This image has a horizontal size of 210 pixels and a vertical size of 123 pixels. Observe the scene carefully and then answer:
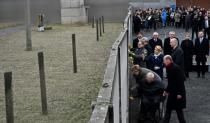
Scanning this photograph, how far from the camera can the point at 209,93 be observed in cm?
1423

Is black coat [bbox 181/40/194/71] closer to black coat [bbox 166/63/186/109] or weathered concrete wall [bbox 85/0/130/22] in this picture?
black coat [bbox 166/63/186/109]

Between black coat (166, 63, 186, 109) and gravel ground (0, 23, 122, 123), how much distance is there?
1.59 meters

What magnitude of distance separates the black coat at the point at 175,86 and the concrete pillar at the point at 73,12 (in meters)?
29.6

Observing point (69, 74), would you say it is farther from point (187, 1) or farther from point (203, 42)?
point (187, 1)

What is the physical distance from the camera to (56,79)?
1322 centimetres

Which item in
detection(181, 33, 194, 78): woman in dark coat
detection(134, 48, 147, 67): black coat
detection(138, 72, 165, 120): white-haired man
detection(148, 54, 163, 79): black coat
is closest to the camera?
detection(138, 72, 165, 120): white-haired man

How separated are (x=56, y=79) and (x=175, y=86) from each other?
374 cm

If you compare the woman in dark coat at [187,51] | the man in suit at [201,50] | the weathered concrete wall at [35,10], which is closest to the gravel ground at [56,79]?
the woman in dark coat at [187,51]

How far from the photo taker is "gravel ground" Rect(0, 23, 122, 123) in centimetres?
952

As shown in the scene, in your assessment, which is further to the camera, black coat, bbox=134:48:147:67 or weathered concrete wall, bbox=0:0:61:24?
weathered concrete wall, bbox=0:0:61:24

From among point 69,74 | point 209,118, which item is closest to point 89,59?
point 69,74

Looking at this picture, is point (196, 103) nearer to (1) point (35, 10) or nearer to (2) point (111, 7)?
(2) point (111, 7)

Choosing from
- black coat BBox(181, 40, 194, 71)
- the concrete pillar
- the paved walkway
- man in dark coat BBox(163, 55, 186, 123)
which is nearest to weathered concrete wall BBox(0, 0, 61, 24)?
the concrete pillar

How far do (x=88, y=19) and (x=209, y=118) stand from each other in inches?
1187
